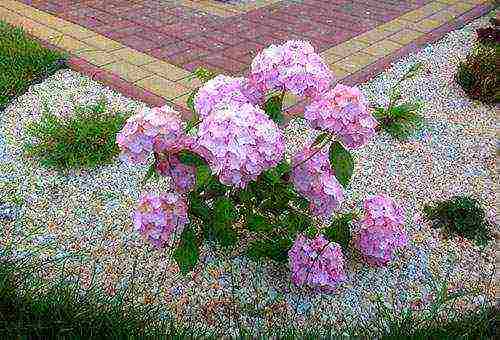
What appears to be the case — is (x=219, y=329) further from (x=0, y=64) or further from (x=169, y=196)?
(x=0, y=64)

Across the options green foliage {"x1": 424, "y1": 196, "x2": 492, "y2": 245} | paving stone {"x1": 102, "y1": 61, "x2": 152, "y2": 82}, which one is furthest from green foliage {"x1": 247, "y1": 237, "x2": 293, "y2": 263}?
paving stone {"x1": 102, "y1": 61, "x2": 152, "y2": 82}

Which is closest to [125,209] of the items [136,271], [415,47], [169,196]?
[136,271]

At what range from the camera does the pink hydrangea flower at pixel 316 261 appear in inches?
106

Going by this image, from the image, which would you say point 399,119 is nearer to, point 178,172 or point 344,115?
point 344,115

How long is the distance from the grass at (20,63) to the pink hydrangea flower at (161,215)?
200cm

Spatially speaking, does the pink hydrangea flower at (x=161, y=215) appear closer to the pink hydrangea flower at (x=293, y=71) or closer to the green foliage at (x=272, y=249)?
the green foliage at (x=272, y=249)

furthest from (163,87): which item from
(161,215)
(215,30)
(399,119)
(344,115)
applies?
(344,115)

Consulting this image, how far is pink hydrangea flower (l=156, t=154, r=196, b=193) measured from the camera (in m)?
2.38

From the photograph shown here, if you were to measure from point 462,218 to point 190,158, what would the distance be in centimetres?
172

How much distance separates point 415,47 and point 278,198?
3236 millimetres

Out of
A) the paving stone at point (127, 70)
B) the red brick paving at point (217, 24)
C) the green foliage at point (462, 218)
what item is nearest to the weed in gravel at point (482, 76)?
the red brick paving at point (217, 24)

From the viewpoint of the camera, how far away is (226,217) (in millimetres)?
2398

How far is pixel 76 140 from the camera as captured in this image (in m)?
3.57

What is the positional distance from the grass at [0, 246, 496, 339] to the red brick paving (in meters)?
2.58
